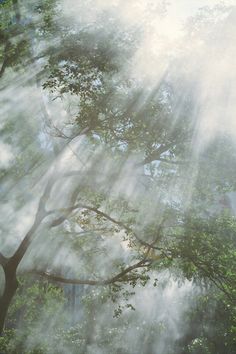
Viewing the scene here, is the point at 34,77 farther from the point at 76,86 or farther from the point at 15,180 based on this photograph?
the point at 15,180

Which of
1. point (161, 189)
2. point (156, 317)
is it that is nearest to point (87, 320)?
point (156, 317)

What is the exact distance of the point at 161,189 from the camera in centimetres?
1170

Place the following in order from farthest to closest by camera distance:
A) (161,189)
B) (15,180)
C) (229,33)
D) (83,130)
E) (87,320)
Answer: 1. (87,320)
2. (15,180)
3. (161,189)
4. (83,130)
5. (229,33)

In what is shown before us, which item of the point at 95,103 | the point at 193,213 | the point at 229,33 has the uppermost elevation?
the point at 229,33

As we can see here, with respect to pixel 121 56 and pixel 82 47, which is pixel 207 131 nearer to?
pixel 121 56

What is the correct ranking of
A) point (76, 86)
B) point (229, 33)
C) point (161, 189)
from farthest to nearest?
point (161, 189) < point (229, 33) < point (76, 86)

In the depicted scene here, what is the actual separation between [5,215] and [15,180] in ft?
7.25

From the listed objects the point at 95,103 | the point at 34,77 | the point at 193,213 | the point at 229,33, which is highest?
the point at 229,33

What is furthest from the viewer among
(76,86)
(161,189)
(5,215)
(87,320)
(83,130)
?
(87,320)

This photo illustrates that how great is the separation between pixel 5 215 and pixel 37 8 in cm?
944

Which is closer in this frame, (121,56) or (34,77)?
(121,56)

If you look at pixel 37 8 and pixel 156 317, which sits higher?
pixel 156 317

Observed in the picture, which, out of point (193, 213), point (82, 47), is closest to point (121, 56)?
point (82, 47)

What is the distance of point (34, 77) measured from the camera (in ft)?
33.6
